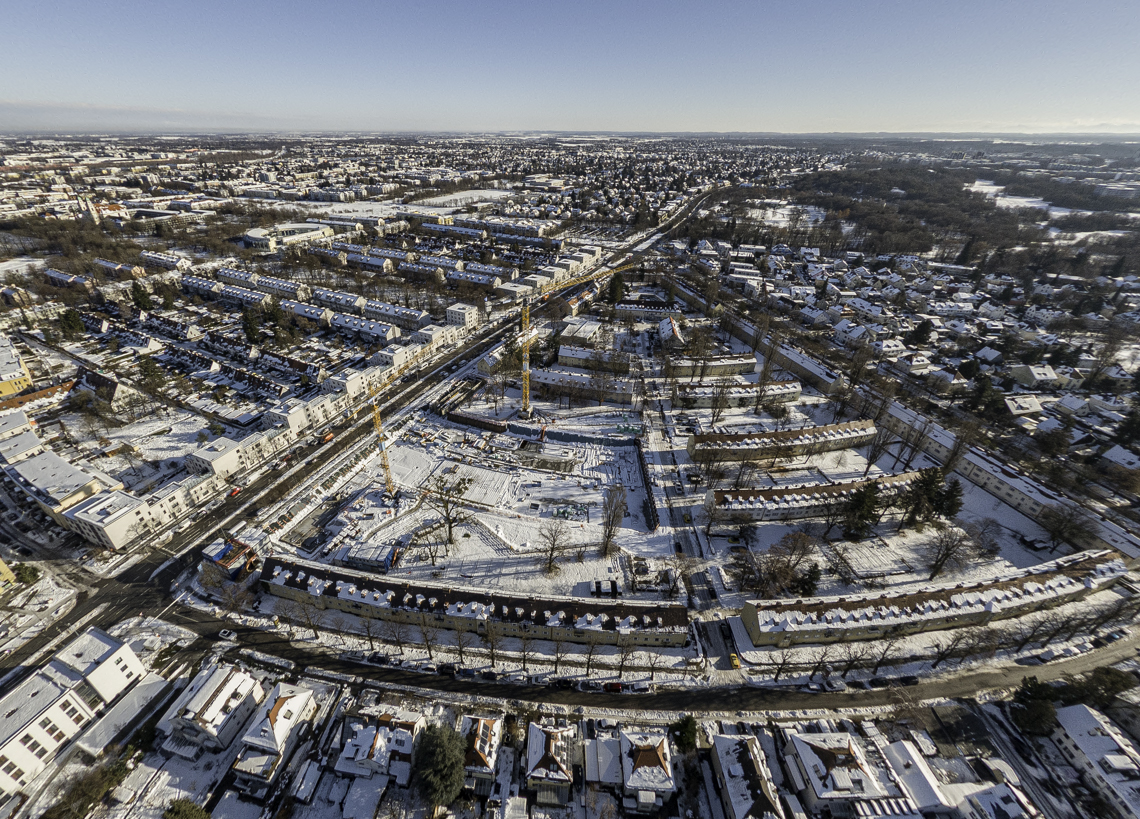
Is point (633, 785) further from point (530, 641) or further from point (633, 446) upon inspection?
point (633, 446)

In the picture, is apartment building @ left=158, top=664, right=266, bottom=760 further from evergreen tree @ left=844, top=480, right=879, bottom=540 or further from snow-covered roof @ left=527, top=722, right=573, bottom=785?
evergreen tree @ left=844, top=480, right=879, bottom=540

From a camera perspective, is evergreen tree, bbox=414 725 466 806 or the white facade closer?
evergreen tree, bbox=414 725 466 806

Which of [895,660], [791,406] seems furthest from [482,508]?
[791,406]

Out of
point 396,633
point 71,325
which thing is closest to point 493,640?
point 396,633

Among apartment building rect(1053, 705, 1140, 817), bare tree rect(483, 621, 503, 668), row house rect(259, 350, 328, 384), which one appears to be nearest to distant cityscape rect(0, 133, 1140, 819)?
apartment building rect(1053, 705, 1140, 817)

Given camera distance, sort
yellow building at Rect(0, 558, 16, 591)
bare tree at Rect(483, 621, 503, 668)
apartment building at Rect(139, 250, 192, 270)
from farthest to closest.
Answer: apartment building at Rect(139, 250, 192, 270) < yellow building at Rect(0, 558, 16, 591) < bare tree at Rect(483, 621, 503, 668)

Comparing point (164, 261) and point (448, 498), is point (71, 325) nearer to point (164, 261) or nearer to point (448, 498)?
point (164, 261)
